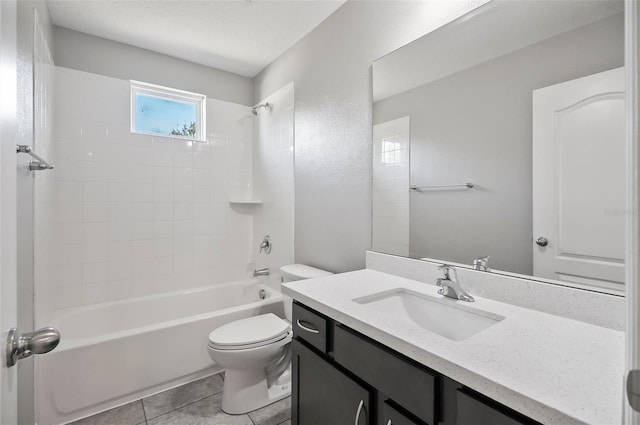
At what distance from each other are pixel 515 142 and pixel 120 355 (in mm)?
2424

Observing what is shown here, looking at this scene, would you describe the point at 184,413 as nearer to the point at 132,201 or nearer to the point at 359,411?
the point at 359,411

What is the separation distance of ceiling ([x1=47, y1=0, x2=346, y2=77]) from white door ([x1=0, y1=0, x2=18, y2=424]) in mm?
1693

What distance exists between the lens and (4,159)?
54cm

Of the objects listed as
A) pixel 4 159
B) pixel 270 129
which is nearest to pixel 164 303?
pixel 270 129

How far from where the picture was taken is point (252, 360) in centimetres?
178

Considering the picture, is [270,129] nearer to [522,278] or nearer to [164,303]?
[164,303]

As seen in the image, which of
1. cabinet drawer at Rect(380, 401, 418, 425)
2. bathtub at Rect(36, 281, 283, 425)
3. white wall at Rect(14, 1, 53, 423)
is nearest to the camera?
cabinet drawer at Rect(380, 401, 418, 425)

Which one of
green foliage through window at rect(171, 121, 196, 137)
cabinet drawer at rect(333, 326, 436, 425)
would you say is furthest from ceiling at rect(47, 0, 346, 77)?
cabinet drawer at rect(333, 326, 436, 425)

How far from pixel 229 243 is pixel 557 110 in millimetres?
2741

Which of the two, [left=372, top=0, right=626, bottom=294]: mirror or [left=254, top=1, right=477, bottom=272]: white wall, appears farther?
[left=254, top=1, right=477, bottom=272]: white wall

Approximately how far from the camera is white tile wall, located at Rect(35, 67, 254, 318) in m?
2.27

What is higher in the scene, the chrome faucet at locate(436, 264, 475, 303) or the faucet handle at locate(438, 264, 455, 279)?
the faucet handle at locate(438, 264, 455, 279)

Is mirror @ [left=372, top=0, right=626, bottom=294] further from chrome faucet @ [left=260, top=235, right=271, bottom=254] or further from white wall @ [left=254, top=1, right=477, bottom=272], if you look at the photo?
chrome faucet @ [left=260, top=235, right=271, bottom=254]

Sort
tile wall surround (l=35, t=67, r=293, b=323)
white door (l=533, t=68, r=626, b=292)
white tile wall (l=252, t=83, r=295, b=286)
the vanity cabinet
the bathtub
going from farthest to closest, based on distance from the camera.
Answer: white tile wall (l=252, t=83, r=295, b=286), tile wall surround (l=35, t=67, r=293, b=323), the bathtub, white door (l=533, t=68, r=626, b=292), the vanity cabinet
